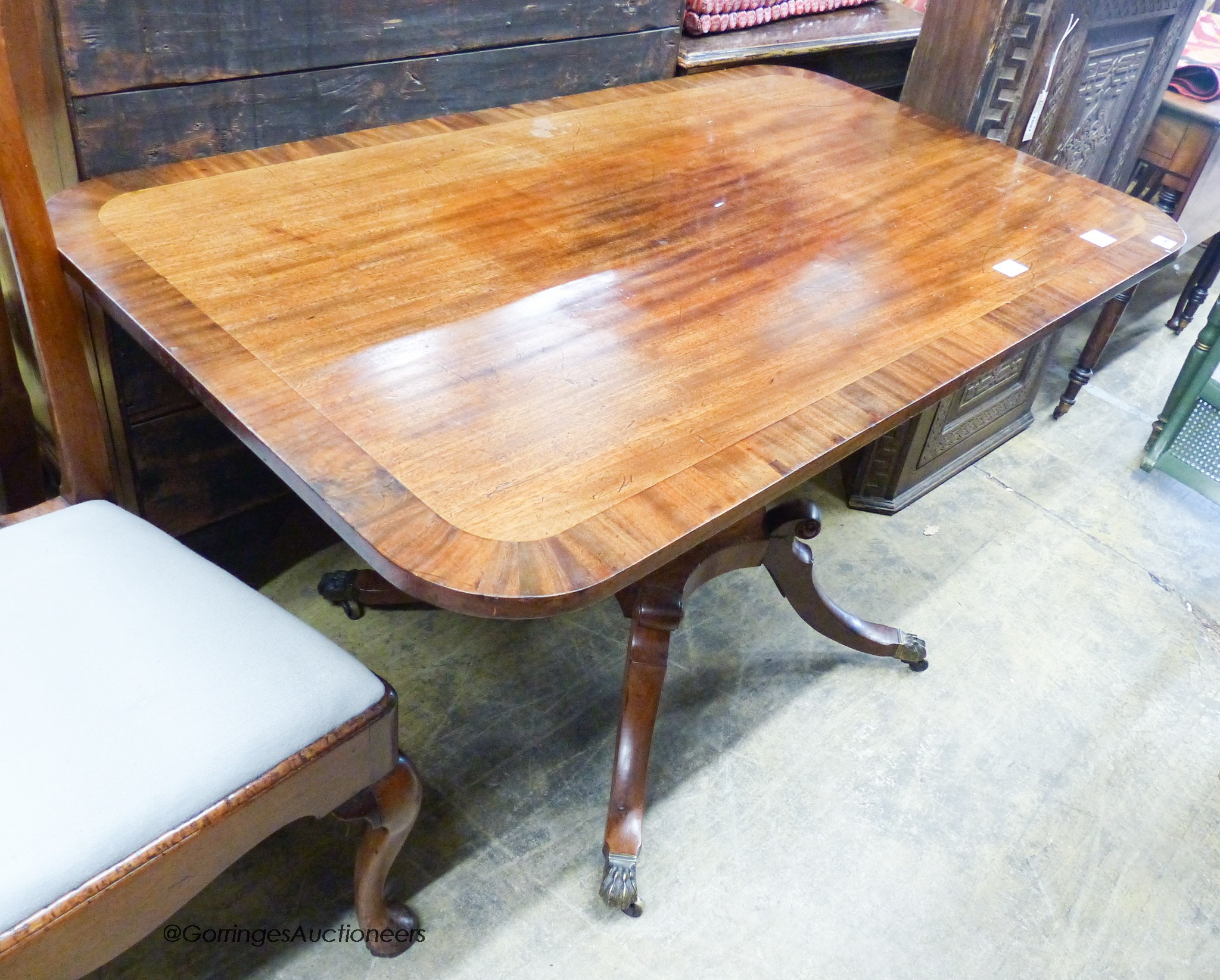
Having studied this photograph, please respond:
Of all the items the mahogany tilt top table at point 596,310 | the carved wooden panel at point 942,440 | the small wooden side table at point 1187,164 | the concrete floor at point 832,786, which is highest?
the mahogany tilt top table at point 596,310

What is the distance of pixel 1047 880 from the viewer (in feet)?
4.78

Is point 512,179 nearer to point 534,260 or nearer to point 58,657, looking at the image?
point 534,260

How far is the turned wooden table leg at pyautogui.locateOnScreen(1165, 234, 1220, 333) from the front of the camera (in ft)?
9.43

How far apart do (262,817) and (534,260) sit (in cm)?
65

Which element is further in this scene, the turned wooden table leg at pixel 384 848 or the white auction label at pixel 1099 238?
the white auction label at pixel 1099 238

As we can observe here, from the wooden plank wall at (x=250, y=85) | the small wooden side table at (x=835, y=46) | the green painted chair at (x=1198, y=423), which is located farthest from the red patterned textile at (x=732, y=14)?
the green painted chair at (x=1198, y=423)

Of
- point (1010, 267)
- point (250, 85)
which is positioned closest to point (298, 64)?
point (250, 85)

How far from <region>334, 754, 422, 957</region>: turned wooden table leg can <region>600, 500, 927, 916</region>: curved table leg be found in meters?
0.27

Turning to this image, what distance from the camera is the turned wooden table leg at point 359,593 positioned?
1682mm

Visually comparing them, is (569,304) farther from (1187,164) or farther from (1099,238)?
(1187,164)

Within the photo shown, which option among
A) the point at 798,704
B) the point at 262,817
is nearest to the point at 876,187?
the point at 798,704

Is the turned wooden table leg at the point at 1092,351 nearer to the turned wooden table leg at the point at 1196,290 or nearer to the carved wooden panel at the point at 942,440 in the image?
the carved wooden panel at the point at 942,440

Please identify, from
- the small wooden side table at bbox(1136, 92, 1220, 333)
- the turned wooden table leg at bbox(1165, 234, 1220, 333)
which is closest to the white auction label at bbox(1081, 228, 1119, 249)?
the small wooden side table at bbox(1136, 92, 1220, 333)

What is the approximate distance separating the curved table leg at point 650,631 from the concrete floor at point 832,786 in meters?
0.07
